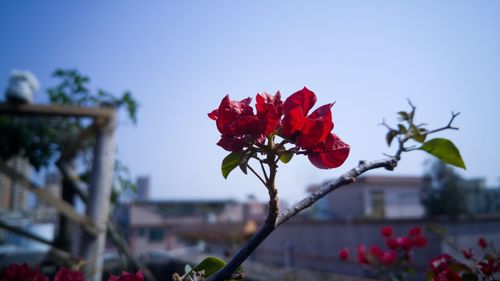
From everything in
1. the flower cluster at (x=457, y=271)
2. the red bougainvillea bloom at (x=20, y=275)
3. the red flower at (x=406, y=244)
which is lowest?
the red flower at (x=406, y=244)

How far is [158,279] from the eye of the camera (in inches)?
141

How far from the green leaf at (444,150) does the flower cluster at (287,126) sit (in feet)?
1.27

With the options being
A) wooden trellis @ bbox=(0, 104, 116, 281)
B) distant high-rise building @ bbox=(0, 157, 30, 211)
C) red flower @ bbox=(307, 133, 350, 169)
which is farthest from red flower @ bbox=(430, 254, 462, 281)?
distant high-rise building @ bbox=(0, 157, 30, 211)

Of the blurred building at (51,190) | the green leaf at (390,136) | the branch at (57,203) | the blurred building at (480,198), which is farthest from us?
the blurred building at (480,198)

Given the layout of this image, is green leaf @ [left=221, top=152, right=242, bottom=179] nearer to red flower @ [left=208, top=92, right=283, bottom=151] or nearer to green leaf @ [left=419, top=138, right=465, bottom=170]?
red flower @ [left=208, top=92, right=283, bottom=151]

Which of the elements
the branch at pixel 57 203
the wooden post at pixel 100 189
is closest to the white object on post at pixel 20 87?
the branch at pixel 57 203

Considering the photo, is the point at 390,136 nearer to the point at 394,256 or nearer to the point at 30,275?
the point at 30,275

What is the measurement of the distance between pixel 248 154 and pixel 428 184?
69.2 ft

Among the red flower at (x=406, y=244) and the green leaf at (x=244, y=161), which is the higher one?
the green leaf at (x=244, y=161)

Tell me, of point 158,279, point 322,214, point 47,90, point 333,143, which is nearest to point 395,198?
point 322,214

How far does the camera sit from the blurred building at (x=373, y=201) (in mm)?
13719

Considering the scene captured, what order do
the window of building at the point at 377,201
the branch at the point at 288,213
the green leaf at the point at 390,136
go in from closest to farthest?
1. the branch at the point at 288,213
2. the green leaf at the point at 390,136
3. the window of building at the point at 377,201

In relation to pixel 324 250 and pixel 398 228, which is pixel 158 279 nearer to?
pixel 398 228

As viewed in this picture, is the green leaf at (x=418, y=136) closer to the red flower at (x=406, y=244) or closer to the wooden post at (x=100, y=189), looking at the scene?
the red flower at (x=406, y=244)
